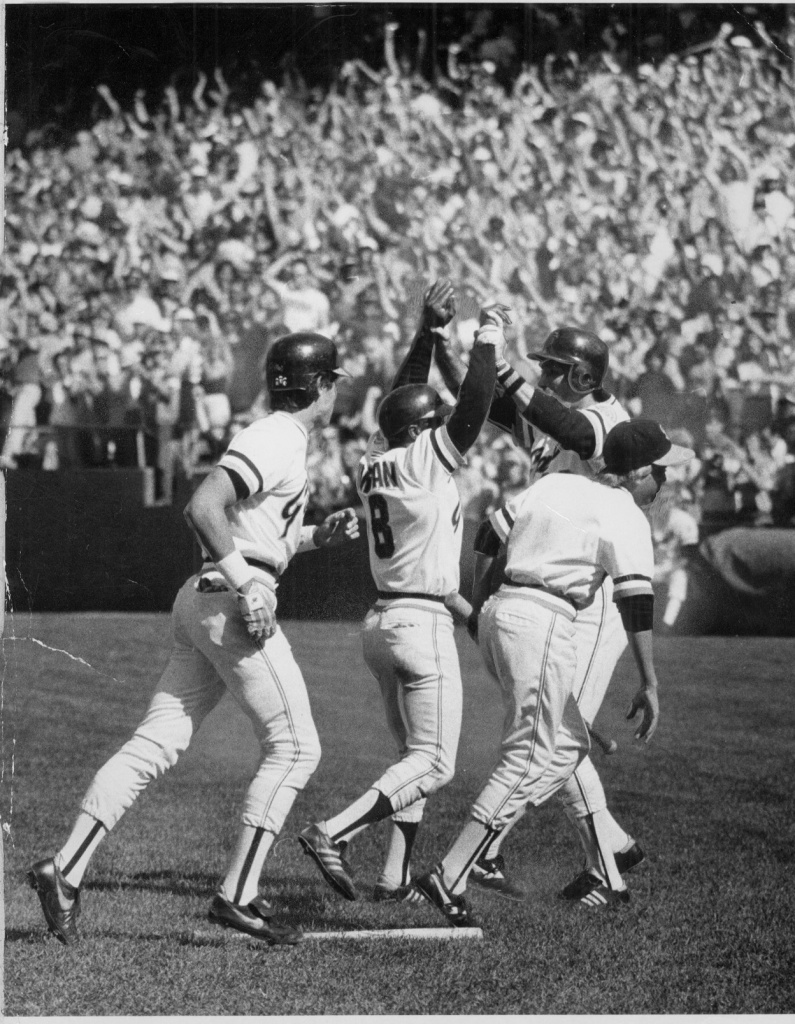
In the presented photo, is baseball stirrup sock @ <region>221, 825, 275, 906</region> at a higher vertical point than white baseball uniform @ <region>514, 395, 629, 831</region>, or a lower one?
lower

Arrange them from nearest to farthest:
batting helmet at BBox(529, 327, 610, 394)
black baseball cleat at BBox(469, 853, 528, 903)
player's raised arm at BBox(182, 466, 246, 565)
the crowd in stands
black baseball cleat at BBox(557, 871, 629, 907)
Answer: player's raised arm at BBox(182, 466, 246, 565), black baseball cleat at BBox(557, 871, 629, 907), black baseball cleat at BBox(469, 853, 528, 903), batting helmet at BBox(529, 327, 610, 394), the crowd in stands

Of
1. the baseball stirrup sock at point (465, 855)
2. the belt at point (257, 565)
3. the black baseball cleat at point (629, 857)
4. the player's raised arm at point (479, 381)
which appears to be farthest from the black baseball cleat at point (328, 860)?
the player's raised arm at point (479, 381)

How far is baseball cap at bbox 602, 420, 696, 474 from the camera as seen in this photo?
180 inches

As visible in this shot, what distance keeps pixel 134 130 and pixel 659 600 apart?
6.71 meters

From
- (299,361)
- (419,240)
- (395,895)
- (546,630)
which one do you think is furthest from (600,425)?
(419,240)

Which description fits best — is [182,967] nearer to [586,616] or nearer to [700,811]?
[586,616]

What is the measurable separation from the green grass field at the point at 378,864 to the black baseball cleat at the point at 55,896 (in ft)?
0.23

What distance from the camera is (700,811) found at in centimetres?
620

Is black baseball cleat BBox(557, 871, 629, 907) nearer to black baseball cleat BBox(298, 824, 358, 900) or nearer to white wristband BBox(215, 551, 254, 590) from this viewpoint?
black baseball cleat BBox(298, 824, 358, 900)

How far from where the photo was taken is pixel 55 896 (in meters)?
4.07

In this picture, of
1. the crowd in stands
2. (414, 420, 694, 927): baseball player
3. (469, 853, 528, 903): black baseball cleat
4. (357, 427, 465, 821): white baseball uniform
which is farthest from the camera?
the crowd in stands

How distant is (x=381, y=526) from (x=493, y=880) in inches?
54.7

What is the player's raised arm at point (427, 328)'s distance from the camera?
4941mm

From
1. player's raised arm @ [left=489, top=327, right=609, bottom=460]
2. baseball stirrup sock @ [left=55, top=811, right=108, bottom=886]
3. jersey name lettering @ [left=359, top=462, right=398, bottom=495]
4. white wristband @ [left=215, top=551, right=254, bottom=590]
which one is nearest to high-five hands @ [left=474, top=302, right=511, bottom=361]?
player's raised arm @ [left=489, top=327, right=609, bottom=460]
